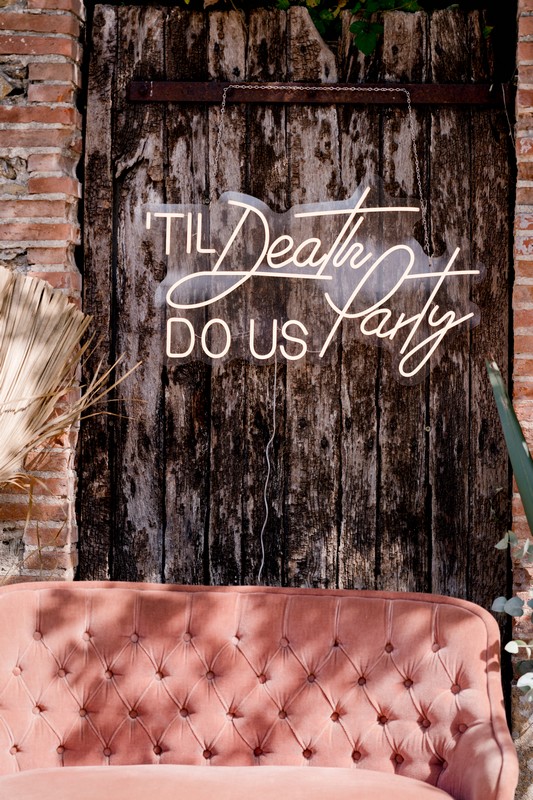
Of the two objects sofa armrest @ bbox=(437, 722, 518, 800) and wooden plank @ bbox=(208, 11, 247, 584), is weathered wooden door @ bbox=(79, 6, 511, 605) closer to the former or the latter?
wooden plank @ bbox=(208, 11, 247, 584)

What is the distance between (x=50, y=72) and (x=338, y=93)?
94cm

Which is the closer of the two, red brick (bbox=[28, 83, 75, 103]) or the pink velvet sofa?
the pink velvet sofa

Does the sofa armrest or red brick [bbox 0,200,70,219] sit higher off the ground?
red brick [bbox 0,200,70,219]

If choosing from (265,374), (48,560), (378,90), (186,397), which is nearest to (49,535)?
(48,560)

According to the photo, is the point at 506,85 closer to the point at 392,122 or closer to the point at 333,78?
the point at 392,122

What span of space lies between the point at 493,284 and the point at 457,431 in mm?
498

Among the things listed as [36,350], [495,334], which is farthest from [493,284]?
[36,350]

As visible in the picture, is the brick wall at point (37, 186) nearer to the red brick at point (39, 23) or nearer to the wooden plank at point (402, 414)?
the red brick at point (39, 23)

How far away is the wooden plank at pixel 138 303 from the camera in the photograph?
2.41 metres

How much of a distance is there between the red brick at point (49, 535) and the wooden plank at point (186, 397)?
320mm

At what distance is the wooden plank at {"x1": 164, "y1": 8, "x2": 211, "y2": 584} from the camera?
2398 millimetres

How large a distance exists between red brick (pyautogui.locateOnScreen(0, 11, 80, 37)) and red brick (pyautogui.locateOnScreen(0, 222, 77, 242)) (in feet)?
2.04

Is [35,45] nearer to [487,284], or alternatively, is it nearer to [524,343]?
[487,284]

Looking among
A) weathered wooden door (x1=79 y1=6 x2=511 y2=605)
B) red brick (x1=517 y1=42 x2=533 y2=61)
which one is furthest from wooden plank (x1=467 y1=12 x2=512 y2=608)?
red brick (x1=517 y1=42 x2=533 y2=61)
